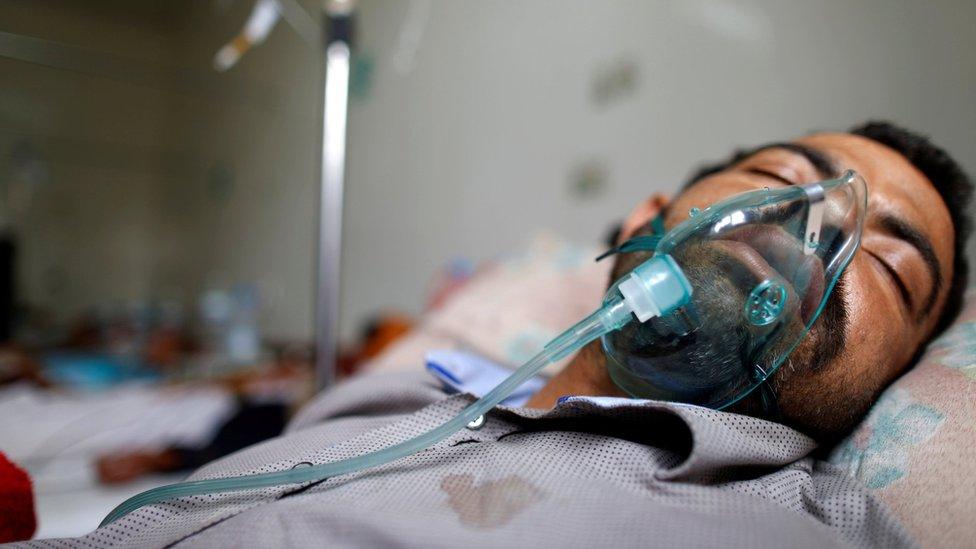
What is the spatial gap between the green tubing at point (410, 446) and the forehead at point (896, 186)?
16.4 inches

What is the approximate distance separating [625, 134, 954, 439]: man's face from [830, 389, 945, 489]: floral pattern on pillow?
19mm

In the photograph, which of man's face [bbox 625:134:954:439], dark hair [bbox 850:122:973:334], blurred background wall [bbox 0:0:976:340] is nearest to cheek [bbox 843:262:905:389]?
man's face [bbox 625:134:954:439]

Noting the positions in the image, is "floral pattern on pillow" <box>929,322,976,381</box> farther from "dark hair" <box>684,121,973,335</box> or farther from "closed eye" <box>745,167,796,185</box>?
"closed eye" <box>745,167,796,185</box>

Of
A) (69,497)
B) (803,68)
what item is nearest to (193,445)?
(69,497)

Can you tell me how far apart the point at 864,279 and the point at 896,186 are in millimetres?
187

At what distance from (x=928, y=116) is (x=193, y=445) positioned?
170 centimetres

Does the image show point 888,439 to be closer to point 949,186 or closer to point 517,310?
point 949,186

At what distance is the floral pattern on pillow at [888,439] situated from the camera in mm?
572

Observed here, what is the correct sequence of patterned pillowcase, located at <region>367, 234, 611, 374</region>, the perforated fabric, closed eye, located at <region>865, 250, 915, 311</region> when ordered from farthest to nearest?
1. patterned pillowcase, located at <region>367, 234, 611, 374</region>
2. closed eye, located at <region>865, 250, 915, 311</region>
3. the perforated fabric


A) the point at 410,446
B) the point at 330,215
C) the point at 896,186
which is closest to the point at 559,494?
the point at 410,446

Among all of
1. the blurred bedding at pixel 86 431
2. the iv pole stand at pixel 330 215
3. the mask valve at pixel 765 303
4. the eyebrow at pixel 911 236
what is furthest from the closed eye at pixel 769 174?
the blurred bedding at pixel 86 431

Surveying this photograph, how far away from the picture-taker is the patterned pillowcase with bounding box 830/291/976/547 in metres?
0.50

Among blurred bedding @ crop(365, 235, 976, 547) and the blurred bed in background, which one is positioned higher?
the blurred bed in background

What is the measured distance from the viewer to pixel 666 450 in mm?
559
